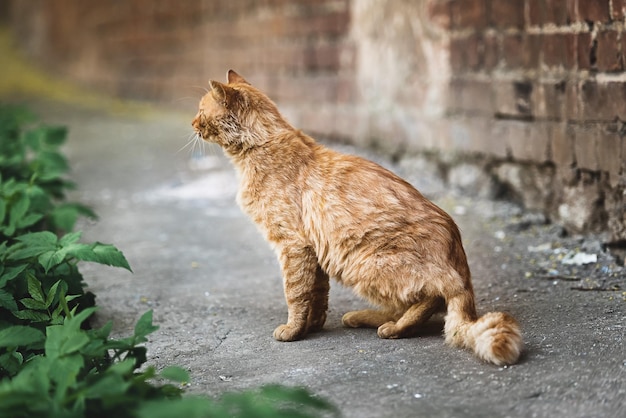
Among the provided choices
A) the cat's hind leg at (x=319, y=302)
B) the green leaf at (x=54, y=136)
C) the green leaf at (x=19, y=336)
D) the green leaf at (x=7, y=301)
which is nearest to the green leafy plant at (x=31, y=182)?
the green leaf at (x=54, y=136)

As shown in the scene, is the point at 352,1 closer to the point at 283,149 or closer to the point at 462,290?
the point at 283,149

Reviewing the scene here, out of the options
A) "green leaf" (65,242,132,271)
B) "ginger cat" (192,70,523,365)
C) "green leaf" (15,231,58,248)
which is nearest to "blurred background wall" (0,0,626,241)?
"ginger cat" (192,70,523,365)

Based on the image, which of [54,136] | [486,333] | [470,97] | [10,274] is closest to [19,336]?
[10,274]

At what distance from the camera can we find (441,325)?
10.7ft

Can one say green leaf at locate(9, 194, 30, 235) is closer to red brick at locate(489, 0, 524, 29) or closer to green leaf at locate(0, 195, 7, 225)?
green leaf at locate(0, 195, 7, 225)

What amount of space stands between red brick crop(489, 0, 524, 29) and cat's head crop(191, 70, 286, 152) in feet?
6.59

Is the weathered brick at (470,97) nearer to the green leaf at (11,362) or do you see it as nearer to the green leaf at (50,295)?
the green leaf at (50,295)

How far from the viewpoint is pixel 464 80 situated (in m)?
5.42

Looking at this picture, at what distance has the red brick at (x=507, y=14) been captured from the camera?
475 cm

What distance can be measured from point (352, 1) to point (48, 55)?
38.9 feet

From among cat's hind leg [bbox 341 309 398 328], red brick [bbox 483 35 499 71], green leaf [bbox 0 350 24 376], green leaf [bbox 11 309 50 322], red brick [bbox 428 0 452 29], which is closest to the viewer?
green leaf [bbox 0 350 24 376]

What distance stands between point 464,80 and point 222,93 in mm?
2525

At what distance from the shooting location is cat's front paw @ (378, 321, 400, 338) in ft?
10.2

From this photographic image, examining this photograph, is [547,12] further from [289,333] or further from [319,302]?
[289,333]
